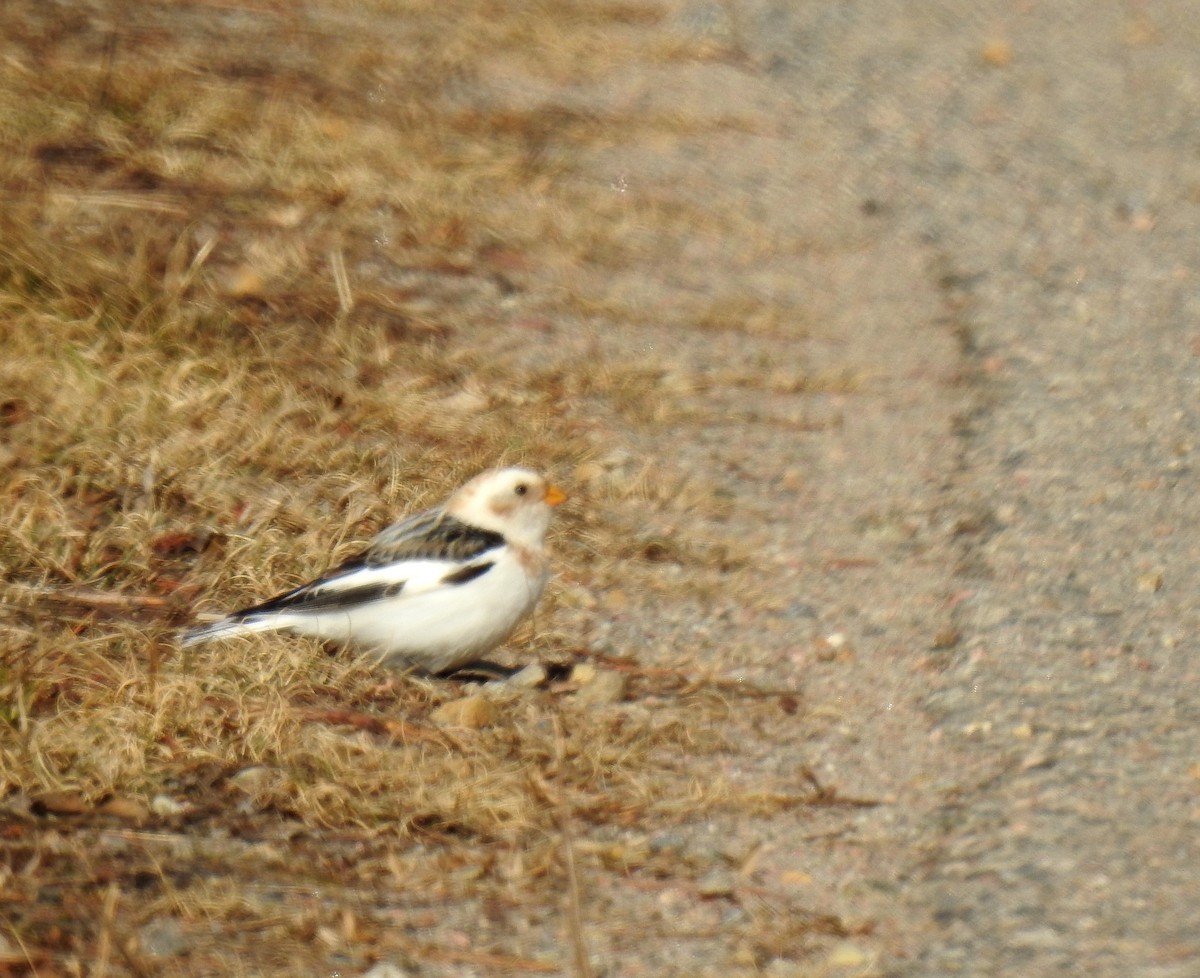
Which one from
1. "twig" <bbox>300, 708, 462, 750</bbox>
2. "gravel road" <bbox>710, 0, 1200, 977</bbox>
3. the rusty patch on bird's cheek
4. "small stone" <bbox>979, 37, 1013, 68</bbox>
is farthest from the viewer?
"small stone" <bbox>979, 37, 1013, 68</bbox>

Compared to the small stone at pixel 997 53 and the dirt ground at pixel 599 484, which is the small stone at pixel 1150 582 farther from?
the small stone at pixel 997 53

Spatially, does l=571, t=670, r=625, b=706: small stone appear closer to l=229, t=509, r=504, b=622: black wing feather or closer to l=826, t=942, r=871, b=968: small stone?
l=229, t=509, r=504, b=622: black wing feather

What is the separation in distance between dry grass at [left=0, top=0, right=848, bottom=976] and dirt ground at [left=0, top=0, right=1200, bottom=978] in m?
0.01

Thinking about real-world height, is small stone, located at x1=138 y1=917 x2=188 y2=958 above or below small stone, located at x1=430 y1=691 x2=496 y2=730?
below

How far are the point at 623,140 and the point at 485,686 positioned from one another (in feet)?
13.1

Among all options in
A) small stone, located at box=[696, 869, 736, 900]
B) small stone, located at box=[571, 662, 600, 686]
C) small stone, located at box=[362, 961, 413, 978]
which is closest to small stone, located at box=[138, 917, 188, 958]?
small stone, located at box=[362, 961, 413, 978]

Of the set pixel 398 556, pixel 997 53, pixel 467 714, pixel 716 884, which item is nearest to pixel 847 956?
pixel 716 884

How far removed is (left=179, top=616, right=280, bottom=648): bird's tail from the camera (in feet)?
12.5

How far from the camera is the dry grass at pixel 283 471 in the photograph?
3164 millimetres

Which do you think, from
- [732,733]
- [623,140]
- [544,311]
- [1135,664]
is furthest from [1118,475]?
[623,140]

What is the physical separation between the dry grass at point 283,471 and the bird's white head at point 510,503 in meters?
0.27

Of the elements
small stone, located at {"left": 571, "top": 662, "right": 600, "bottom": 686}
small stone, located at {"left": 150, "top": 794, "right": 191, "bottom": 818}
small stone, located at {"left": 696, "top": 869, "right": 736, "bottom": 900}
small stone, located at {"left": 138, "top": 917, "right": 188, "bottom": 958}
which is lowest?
small stone, located at {"left": 138, "top": 917, "right": 188, "bottom": 958}

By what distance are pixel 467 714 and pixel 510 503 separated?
0.61 m

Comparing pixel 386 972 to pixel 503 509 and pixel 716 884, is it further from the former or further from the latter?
pixel 503 509
